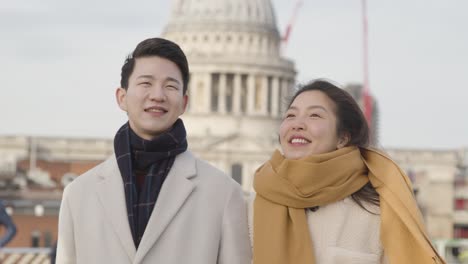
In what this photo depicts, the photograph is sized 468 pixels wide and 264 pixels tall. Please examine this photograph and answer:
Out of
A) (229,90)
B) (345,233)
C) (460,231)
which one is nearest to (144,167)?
(345,233)

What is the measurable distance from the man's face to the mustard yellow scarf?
0.66 meters

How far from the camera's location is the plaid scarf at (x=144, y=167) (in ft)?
23.9

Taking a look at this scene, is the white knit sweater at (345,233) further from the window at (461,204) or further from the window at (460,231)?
the window at (461,204)

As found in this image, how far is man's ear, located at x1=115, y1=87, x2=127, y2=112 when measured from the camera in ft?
25.2

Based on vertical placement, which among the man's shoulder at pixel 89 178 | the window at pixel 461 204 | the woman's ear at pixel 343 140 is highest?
the window at pixel 461 204

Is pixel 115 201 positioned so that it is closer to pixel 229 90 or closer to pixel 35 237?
pixel 35 237

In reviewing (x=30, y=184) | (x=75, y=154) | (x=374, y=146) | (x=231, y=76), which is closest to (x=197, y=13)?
(x=231, y=76)

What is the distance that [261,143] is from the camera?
376 ft

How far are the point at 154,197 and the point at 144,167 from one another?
7.4 inches

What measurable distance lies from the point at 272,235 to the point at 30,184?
8133 centimetres

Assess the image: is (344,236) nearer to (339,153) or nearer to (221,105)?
(339,153)

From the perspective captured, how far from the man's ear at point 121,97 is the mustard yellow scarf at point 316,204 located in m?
0.93

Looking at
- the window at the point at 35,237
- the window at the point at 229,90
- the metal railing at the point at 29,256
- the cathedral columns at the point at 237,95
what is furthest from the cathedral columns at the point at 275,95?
the metal railing at the point at 29,256

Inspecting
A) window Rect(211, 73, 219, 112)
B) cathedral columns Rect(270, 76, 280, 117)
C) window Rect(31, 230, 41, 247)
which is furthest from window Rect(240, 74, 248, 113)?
window Rect(31, 230, 41, 247)
